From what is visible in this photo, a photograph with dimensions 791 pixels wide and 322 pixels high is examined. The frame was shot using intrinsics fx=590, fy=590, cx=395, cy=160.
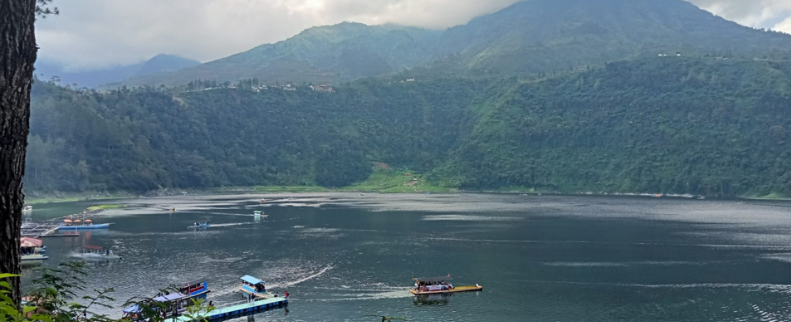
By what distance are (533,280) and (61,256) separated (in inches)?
2345

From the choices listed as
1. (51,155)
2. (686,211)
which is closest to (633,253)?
(686,211)

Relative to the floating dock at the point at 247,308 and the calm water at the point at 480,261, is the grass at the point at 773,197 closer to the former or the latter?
the calm water at the point at 480,261

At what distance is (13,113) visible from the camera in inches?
273

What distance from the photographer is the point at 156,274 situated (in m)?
63.5

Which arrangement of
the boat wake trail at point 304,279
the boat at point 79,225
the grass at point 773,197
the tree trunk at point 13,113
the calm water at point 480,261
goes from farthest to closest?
the grass at point 773,197, the boat at point 79,225, the boat wake trail at point 304,279, the calm water at point 480,261, the tree trunk at point 13,113

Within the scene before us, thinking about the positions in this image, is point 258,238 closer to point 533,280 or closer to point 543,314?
point 533,280

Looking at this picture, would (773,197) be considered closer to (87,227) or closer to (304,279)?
(304,279)

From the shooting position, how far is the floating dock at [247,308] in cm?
4859

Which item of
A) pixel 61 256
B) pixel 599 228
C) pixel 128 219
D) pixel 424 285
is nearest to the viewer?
pixel 424 285

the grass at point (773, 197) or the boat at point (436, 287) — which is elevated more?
the grass at point (773, 197)

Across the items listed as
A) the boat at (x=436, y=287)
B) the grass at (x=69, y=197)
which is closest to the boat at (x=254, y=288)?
the boat at (x=436, y=287)

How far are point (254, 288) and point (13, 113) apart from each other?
166 feet

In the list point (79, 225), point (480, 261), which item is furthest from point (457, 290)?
point (79, 225)

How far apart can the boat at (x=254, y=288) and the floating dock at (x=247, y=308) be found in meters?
1.35
